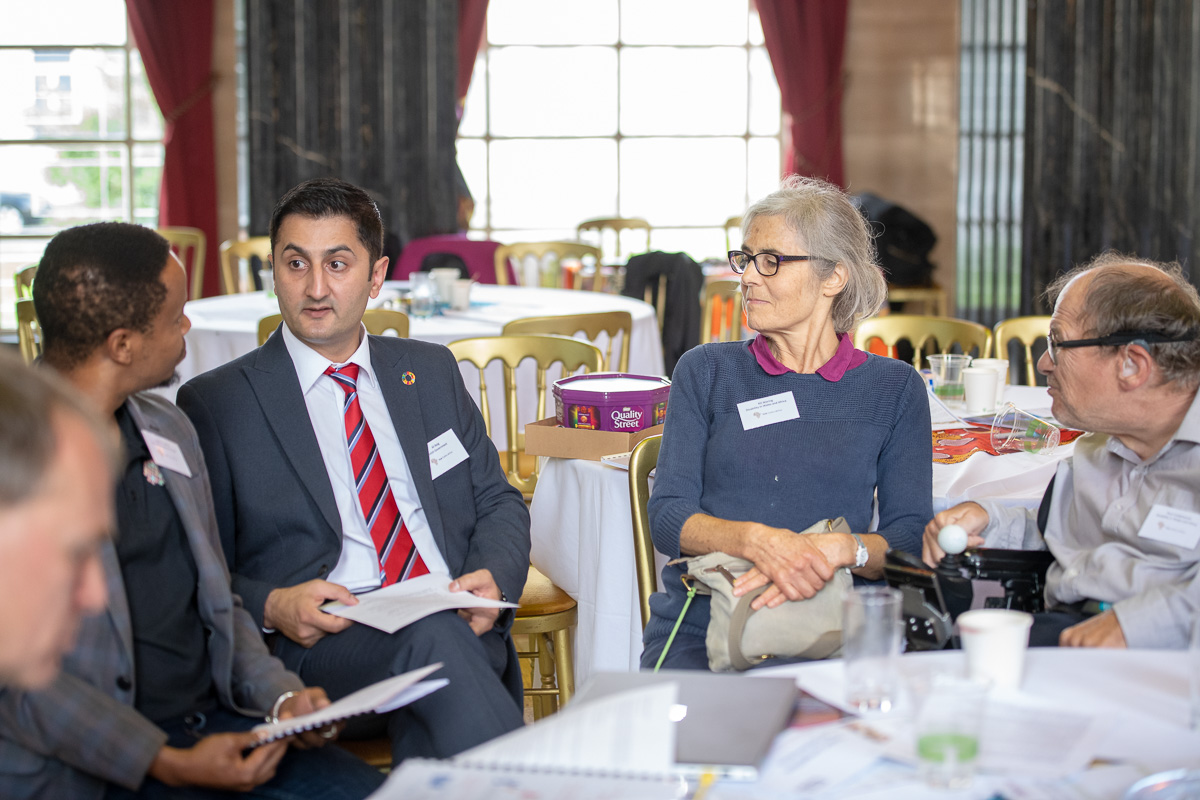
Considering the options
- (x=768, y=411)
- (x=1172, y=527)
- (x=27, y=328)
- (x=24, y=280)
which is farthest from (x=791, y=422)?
(x=24, y=280)

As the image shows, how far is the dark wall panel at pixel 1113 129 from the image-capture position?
731cm

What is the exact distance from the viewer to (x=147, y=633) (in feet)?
5.23

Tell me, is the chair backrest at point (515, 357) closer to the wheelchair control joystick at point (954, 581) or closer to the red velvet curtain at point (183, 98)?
the wheelchair control joystick at point (954, 581)

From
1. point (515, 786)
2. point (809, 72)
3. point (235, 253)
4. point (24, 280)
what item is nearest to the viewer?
point (515, 786)

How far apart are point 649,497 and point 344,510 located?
596 millimetres

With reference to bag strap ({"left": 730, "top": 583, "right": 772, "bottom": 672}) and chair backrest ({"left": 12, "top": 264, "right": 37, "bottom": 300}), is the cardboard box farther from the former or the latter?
chair backrest ({"left": 12, "top": 264, "right": 37, "bottom": 300})

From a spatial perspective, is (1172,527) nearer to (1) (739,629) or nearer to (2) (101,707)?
(1) (739,629)

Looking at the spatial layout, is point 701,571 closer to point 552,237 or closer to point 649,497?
point 649,497

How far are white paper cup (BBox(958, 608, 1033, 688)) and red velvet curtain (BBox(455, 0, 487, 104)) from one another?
6.97 metres

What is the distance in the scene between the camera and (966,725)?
103 centimetres

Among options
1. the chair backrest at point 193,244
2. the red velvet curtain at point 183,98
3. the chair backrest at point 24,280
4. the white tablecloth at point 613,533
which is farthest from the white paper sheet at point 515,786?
the red velvet curtain at point 183,98

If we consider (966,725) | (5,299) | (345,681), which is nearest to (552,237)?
(5,299)

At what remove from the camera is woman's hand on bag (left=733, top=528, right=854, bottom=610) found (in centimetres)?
184

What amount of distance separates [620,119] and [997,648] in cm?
729
